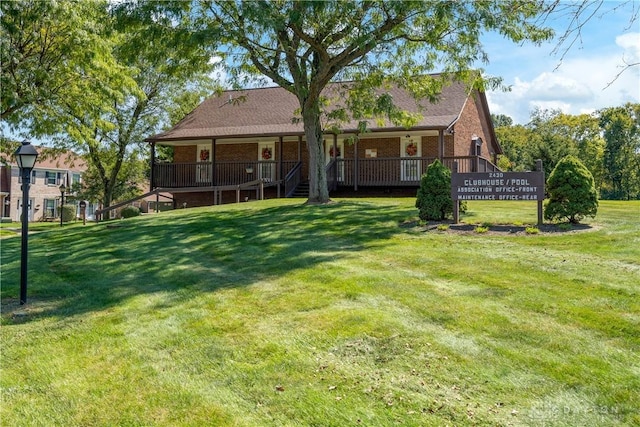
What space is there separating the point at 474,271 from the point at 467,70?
995 centimetres

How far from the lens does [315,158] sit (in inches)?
609

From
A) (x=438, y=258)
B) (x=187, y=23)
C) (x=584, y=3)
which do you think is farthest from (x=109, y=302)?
(x=187, y=23)

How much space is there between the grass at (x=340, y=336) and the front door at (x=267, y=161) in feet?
47.4

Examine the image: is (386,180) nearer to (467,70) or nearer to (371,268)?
(467,70)

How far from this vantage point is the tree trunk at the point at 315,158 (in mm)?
15459

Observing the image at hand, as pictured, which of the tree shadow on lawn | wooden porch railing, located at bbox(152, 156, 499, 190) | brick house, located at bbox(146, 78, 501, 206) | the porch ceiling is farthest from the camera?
the porch ceiling

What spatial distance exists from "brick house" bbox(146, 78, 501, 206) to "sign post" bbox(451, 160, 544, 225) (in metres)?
9.61

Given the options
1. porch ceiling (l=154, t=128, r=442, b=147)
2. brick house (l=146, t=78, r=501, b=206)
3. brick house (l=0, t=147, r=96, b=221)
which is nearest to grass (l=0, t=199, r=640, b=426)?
brick house (l=146, t=78, r=501, b=206)

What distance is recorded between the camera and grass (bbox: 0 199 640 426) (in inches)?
147

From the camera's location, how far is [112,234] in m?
12.8

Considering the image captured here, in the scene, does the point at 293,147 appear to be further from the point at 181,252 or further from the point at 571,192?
the point at 571,192

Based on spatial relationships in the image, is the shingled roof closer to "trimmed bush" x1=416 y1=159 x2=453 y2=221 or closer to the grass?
"trimmed bush" x1=416 y1=159 x2=453 y2=221

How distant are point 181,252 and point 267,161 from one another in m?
13.5

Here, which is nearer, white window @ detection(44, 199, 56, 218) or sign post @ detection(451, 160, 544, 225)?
sign post @ detection(451, 160, 544, 225)
